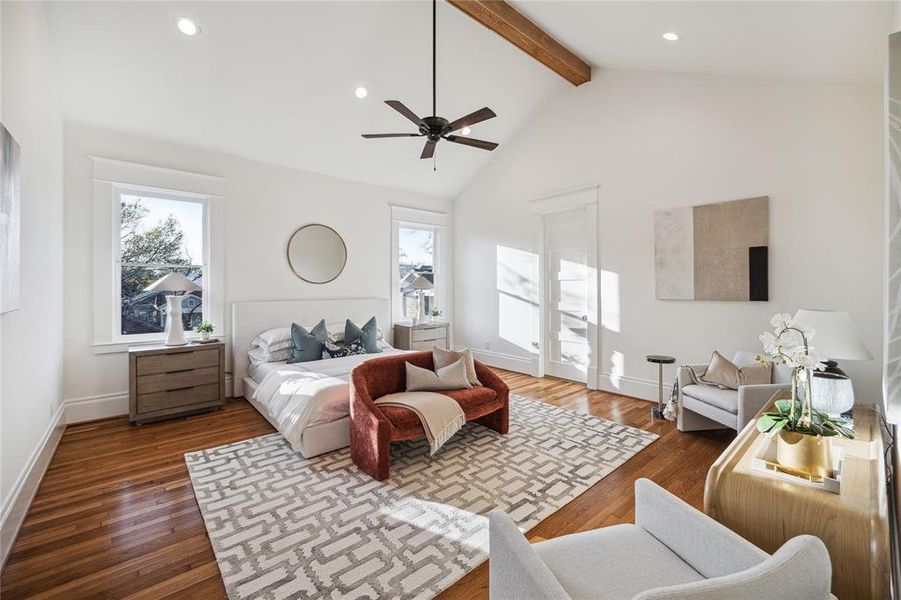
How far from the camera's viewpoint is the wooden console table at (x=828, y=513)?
1239 mm

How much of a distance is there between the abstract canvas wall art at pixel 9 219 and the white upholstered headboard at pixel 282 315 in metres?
2.29

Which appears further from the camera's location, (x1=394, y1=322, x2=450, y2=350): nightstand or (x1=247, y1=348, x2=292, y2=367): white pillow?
(x1=394, y1=322, x2=450, y2=350): nightstand

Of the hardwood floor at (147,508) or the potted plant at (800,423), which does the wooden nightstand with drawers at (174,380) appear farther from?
the potted plant at (800,423)

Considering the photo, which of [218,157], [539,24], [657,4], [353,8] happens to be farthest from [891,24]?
[218,157]

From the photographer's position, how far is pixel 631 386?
457 cm

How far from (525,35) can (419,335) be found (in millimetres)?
3814

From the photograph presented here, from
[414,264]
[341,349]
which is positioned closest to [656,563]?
[341,349]

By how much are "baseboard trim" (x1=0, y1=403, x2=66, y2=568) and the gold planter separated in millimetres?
3477

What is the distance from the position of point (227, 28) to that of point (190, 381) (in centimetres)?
318

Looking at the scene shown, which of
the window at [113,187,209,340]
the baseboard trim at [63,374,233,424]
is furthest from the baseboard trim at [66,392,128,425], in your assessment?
the window at [113,187,209,340]

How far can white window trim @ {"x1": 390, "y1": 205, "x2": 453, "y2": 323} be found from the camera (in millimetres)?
6047

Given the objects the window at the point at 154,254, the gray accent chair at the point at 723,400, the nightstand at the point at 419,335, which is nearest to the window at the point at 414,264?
the nightstand at the point at 419,335

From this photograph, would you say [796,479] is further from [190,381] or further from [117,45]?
[117,45]

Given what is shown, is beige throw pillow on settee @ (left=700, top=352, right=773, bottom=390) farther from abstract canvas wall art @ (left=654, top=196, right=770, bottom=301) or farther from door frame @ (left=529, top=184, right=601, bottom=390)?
door frame @ (left=529, top=184, right=601, bottom=390)
